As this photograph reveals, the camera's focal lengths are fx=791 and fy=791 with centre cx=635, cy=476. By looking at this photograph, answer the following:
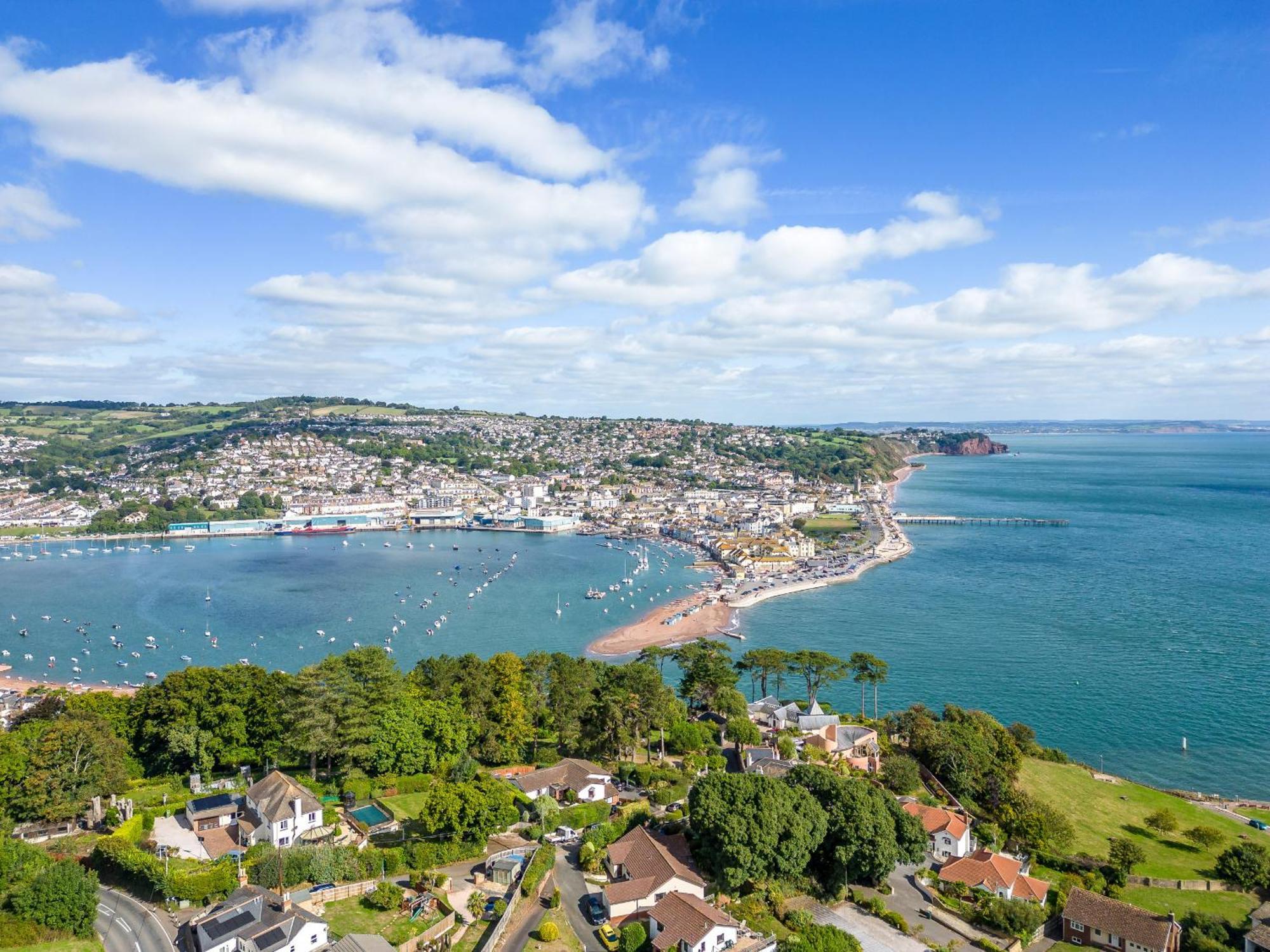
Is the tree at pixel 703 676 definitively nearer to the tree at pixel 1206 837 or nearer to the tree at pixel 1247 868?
the tree at pixel 1206 837

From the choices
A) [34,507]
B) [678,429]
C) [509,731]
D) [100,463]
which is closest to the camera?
[509,731]

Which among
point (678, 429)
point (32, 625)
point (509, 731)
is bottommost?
point (32, 625)

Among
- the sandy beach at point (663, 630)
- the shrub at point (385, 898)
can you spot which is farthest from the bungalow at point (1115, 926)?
the sandy beach at point (663, 630)

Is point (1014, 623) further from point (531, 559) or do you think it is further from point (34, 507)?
point (34, 507)

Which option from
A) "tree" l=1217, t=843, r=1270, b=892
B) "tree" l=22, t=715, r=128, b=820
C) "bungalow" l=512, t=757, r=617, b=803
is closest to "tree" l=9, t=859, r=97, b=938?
"tree" l=22, t=715, r=128, b=820

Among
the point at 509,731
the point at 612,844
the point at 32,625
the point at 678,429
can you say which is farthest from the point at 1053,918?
the point at 678,429

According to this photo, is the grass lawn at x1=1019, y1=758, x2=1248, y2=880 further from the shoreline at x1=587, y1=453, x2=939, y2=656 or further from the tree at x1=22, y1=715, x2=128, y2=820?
the tree at x1=22, y1=715, x2=128, y2=820
